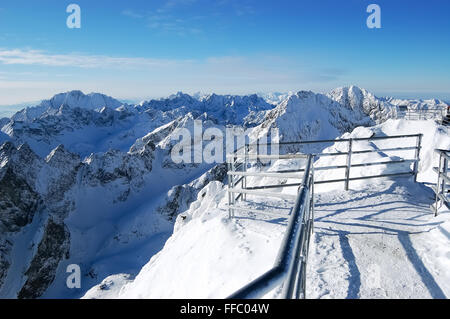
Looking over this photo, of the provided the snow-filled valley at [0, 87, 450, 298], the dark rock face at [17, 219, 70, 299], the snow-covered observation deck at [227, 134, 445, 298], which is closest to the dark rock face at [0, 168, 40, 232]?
the snow-filled valley at [0, 87, 450, 298]

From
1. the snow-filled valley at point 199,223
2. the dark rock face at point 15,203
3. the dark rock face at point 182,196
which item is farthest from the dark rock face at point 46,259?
the dark rock face at point 182,196

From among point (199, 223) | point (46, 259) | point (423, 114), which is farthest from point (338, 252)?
point (46, 259)

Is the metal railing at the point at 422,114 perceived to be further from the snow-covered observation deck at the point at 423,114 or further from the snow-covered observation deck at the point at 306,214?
the snow-covered observation deck at the point at 306,214

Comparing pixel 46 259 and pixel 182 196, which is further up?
pixel 182 196

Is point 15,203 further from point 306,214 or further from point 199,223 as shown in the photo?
point 306,214

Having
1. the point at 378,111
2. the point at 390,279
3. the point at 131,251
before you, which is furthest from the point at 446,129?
the point at 378,111

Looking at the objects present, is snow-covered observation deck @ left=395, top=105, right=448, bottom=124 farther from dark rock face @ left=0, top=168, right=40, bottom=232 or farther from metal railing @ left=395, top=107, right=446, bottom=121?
dark rock face @ left=0, top=168, right=40, bottom=232
